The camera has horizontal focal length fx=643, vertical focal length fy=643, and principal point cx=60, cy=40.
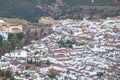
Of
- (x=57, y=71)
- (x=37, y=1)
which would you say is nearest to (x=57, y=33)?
(x=57, y=71)

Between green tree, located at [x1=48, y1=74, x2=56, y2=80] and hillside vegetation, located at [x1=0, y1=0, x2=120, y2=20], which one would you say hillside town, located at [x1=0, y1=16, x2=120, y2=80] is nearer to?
green tree, located at [x1=48, y1=74, x2=56, y2=80]

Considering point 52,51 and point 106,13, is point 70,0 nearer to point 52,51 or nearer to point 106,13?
point 106,13

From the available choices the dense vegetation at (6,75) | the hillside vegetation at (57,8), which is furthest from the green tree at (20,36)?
the hillside vegetation at (57,8)

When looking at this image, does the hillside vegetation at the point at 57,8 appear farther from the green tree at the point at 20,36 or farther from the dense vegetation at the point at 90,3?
the green tree at the point at 20,36

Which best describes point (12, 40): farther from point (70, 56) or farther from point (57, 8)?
point (57, 8)

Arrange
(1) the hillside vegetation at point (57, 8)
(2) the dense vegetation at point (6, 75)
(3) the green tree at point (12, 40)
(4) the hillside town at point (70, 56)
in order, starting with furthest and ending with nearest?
1. (1) the hillside vegetation at point (57, 8)
2. (3) the green tree at point (12, 40)
3. (4) the hillside town at point (70, 56)
4. (2) the dense vegetation at point (6, 75)

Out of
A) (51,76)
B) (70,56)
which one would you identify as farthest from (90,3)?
(51,76)
